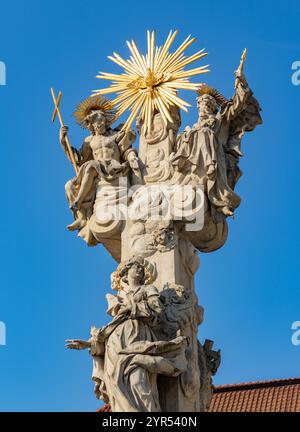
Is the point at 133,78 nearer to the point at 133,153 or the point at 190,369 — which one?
the point at 133,153

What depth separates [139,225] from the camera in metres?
13.5

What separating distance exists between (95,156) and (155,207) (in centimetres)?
140

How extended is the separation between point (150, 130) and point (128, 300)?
118 inches

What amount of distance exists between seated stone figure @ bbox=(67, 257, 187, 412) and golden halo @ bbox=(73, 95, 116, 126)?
287cm

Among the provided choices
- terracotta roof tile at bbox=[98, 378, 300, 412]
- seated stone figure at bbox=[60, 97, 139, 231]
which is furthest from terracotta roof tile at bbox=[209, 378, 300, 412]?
seated stone figure at bbox=[60, 97, 139, 231]

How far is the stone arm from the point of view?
1444 cm

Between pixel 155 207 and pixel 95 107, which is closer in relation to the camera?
pixel 155 207

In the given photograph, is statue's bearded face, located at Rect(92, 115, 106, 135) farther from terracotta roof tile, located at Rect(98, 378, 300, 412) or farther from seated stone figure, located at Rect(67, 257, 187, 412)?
terracotta roof tile, located at Rect(98, 378, 300, 412)

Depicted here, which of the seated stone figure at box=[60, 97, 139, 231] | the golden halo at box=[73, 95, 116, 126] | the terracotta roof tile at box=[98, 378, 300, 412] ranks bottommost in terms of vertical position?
the seated stone figure at box=[60, 97, 139, 231]

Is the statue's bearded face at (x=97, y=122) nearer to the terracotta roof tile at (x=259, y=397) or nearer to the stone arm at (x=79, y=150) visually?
the stone arm at (x=79, y=150)

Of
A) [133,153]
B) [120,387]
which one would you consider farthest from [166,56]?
[120,387]

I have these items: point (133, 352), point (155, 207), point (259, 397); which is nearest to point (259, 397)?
point (259, 397)

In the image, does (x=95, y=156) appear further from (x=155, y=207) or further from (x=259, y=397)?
(x=259, y=397)

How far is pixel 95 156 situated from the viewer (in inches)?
565
